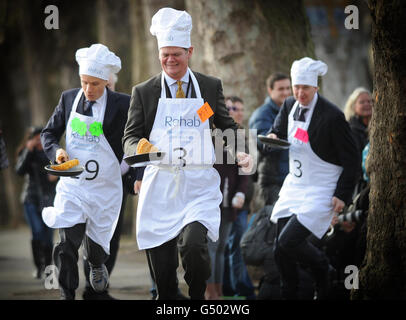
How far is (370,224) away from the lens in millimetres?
7898

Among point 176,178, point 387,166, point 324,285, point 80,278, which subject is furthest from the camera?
point 80,278

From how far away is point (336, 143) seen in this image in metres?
8.58

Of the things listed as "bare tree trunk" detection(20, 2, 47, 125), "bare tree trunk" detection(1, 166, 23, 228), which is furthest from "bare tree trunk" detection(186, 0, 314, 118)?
"bare tree trunk" detection(1, 166, 23, 228)

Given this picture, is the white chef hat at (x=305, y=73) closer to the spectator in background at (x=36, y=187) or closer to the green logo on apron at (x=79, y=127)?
the green logo on apron at (x=79, y=127)

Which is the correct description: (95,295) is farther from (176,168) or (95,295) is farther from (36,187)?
(36,187)

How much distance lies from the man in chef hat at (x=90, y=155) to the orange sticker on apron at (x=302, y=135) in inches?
63.6

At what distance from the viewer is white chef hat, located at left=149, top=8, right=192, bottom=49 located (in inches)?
289

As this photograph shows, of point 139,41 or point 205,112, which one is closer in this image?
point 205,112

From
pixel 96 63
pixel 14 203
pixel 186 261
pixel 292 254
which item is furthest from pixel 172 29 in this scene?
pixel 14 203

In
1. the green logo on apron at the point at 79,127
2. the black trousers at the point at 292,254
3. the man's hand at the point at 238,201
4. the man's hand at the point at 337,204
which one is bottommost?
the black trousers at the point at 292,254

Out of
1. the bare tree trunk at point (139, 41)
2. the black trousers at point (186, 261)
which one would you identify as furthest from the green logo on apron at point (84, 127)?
the bare tree trunk at point (139, 41)

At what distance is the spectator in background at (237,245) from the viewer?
10.2 m

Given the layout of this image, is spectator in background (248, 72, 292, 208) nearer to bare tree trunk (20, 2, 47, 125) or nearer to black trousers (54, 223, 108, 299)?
black trousers (54, 223, 108, 299)

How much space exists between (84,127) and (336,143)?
2313 mm
